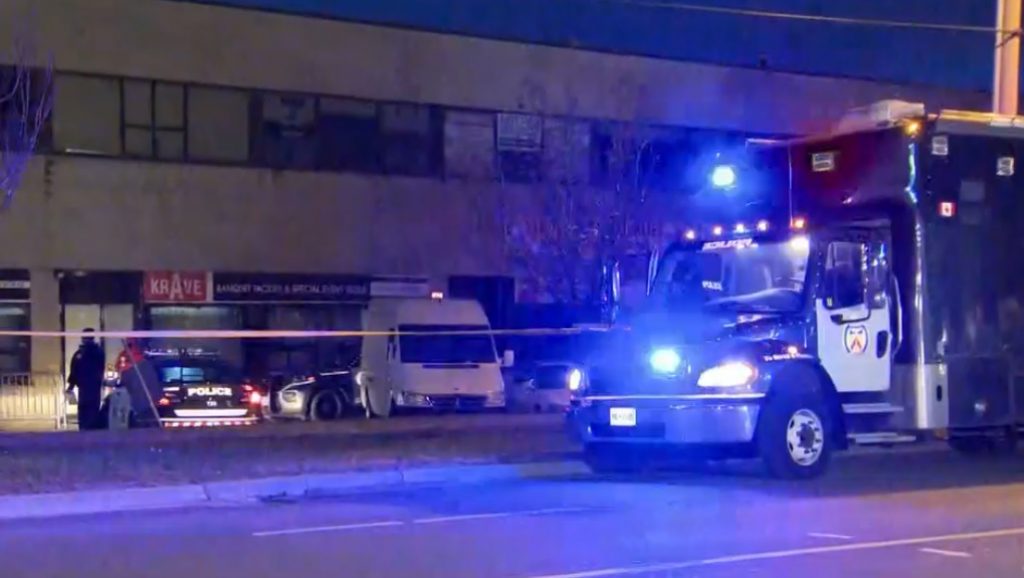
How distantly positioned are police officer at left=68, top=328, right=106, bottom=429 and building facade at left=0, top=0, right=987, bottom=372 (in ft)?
21.0

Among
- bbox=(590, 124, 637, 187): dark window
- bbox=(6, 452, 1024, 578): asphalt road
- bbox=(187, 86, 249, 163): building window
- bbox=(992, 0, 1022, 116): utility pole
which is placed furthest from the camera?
bbox=(187, 86, 249, 163): building window

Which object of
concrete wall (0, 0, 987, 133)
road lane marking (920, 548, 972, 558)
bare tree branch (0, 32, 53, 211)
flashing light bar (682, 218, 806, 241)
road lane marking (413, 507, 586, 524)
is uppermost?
concrete wall (0, 0, 987, 133)

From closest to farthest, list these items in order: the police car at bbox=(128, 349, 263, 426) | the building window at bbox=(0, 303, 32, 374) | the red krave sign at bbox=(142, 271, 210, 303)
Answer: the police car at bbox=(128, 349, 263, 426) < the building window at bbox=(0, 303, 32, 374) < the red krave sign at bbox=(142, 271, 210, 303)

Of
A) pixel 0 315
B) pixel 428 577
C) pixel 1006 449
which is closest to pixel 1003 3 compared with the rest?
pixel 1006 449

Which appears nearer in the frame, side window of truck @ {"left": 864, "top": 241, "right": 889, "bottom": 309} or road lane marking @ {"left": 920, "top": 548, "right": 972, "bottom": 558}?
road lane marking @ {"left": 920, "top": 548, "right": 972, "bottom": 558}

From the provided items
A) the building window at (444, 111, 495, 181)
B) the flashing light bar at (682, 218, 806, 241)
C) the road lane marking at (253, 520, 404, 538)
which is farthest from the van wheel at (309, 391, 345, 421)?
the road lane marking at (253, 520, 404, 538)

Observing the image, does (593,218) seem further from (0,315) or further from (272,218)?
(0,315)

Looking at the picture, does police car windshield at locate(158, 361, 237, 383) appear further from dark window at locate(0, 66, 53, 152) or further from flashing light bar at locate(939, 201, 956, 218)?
flashing light bar at locate(939, 201, 956, 218)

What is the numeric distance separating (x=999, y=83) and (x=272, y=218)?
56.1 feet

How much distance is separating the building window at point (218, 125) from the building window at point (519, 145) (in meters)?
5.84

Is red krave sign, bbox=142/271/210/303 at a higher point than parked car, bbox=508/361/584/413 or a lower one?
higher

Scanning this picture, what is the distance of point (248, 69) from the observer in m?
32.4

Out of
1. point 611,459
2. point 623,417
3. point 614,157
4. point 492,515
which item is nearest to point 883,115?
point 623,417

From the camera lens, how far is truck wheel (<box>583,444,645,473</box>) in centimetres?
1605
